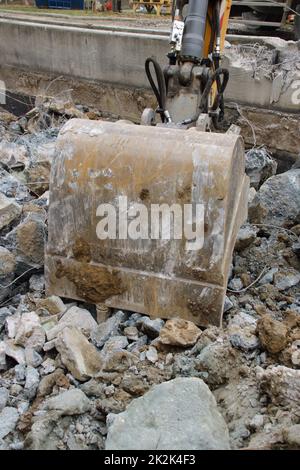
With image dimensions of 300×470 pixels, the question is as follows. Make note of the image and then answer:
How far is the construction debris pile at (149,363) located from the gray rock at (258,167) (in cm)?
94

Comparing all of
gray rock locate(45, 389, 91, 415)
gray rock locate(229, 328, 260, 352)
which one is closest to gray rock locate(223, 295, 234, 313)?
gray rock locate(229, 328, 260, 352)

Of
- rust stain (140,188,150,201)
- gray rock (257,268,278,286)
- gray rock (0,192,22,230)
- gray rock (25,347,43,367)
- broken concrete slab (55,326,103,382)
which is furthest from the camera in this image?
gray rock (0,192,22,230)

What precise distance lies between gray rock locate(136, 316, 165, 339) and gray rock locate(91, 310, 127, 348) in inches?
5.0

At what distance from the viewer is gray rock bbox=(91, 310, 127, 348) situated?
3.03 meters

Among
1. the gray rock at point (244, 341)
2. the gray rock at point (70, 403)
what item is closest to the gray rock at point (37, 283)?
the gray rock at point (70, 403)

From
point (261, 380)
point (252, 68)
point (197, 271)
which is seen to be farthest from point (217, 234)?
point (252, 68)

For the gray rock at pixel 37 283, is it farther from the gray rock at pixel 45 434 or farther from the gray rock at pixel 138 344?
the gray rock at pixel 45 434

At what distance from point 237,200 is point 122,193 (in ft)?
2.52

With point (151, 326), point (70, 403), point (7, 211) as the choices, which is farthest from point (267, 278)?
point (7, 211)

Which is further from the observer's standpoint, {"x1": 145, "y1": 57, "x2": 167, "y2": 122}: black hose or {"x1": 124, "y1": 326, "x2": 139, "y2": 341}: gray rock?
{"x1": 145, "y1": 57, "x2": 167, "y2": 122}: black hose

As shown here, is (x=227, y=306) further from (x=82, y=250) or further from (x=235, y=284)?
(x=82, y=250)

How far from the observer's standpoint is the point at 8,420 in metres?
2.51

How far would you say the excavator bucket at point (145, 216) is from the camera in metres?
2.95

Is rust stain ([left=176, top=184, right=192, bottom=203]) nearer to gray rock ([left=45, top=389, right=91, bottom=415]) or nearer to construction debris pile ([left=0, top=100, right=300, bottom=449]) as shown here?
construction debris pile ([left=0, top=100, right=300, bottom=449])
